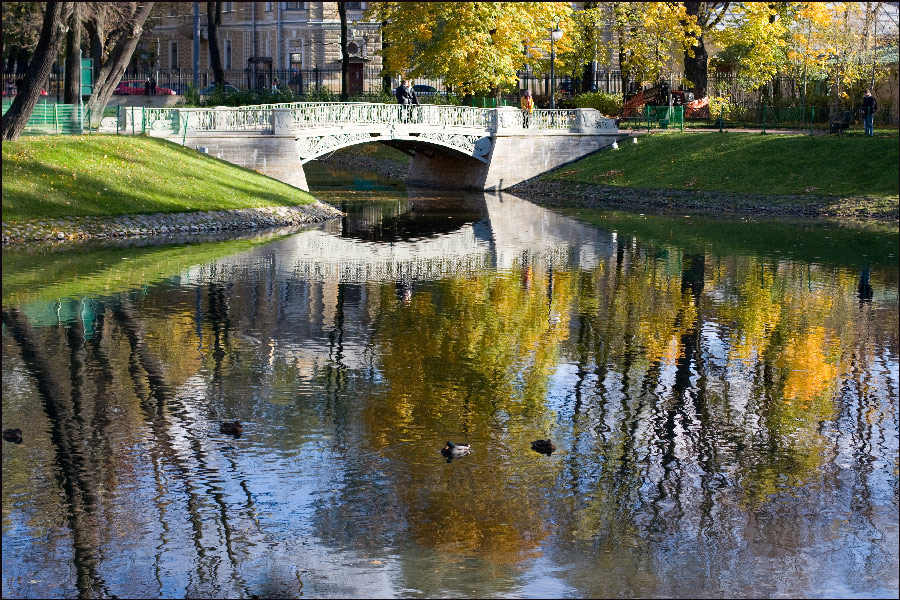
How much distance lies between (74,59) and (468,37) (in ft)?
52.8

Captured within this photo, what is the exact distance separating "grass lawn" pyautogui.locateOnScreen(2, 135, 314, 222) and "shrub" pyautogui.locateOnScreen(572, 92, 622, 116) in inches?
894

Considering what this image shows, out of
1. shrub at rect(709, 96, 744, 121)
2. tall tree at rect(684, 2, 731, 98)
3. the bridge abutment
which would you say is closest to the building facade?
the bridge abutment

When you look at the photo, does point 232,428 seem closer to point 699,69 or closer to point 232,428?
point 232,428

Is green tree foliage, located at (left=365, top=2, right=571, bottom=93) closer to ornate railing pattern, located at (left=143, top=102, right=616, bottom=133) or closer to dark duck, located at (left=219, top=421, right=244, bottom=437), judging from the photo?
ornate railing pattern, located at (left=143, top=102, right=616, bottom=133)

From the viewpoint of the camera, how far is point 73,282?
2611cm

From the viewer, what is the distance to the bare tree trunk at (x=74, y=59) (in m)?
41.9

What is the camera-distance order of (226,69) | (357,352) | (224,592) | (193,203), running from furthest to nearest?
(226,69) < (193,203) < (357,352) < (224,592)

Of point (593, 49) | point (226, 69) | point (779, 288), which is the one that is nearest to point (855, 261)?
point (779, 288)

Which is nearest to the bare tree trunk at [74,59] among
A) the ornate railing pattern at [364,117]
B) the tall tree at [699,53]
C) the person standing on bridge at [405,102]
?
the ornate railing pattern at [364,117]

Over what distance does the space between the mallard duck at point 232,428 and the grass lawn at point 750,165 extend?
31282mm

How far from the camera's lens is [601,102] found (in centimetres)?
6153

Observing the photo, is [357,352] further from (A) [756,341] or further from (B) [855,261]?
(B) [855,261]

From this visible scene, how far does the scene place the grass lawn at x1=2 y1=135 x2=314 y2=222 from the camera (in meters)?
34.6

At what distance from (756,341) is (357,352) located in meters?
6.32
